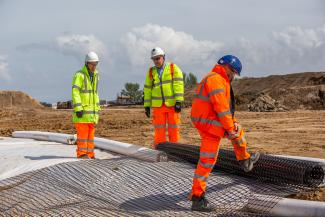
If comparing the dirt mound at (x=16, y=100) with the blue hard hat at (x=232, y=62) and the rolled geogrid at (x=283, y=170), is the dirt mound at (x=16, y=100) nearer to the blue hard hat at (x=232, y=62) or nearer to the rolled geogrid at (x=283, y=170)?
the rolled geogrid at (x=283, y=170)

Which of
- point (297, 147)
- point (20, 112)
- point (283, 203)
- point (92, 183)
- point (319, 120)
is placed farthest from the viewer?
point (20, 112)

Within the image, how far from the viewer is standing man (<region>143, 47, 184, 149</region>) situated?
8539 mm

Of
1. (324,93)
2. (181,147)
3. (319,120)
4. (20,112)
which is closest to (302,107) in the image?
(324,93)

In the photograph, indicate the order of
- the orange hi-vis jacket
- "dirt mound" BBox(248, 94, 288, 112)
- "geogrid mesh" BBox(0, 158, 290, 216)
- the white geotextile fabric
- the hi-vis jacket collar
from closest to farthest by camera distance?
the orange hi-vis jacket → the hi-vis jacket collar → "geogrid mesh" BBox(0, 158, 290, 216) → the white geotextile fabric → "dirt mound" BBox(248, 94, 288, 112)

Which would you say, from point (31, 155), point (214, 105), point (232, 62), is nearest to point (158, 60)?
point (31, 155)

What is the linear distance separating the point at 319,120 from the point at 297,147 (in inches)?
284

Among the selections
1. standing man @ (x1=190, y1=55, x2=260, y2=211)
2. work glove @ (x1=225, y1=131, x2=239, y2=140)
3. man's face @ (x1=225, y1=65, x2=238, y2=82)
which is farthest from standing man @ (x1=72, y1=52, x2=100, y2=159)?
work glove @ (x1=225, y1=131, x2=239, y2=140)

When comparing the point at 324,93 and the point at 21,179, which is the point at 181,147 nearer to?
the point at 21,179

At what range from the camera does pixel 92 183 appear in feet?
22.1

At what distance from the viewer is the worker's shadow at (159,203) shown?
5.64m

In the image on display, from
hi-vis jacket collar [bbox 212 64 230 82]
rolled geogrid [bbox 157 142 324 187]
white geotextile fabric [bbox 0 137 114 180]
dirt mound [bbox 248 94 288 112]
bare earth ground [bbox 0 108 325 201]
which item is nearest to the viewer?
hi-vis jacket collar [bbox 212 64 230 82]

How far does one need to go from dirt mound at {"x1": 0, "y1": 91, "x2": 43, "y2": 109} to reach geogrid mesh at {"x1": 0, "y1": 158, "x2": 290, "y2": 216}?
114ft

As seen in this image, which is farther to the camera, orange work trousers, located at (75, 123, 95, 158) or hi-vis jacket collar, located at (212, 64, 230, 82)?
orange work trousers, located at (75, 123, 95, 158)

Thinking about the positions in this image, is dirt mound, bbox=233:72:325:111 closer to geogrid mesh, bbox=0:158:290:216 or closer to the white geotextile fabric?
the white geotextile fabric
